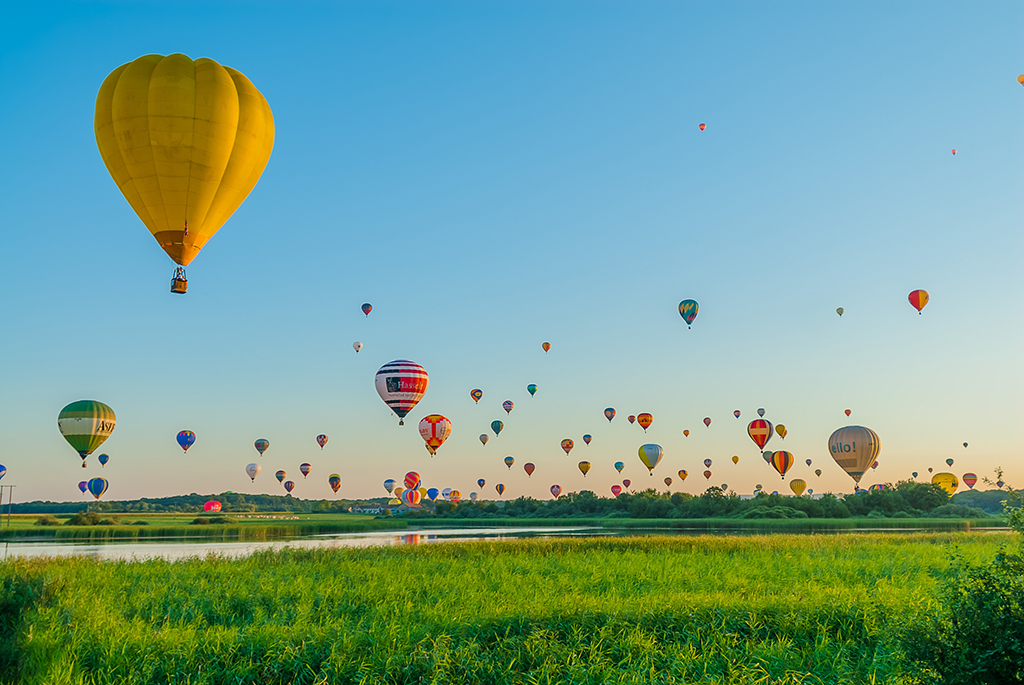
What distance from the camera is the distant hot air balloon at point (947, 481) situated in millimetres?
117375

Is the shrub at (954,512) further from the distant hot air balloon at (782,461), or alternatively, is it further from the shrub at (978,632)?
the shrub at (978,632)

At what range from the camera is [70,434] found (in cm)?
5331

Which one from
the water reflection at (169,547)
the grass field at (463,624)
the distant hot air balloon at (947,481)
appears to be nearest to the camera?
the grass field at (463,624)

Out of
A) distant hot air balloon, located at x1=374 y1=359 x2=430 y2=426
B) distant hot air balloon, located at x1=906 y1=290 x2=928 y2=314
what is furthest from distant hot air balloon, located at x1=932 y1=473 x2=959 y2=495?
distant hot air balloon, located at x1=374 y1=359 x2=430 y2=426

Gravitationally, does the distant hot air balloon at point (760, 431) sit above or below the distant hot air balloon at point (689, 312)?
below

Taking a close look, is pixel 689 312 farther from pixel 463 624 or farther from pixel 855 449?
pixel 463 624

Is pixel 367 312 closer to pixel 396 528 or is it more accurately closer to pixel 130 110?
pixel 130 110

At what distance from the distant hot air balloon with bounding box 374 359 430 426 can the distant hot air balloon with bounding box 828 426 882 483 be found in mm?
40877

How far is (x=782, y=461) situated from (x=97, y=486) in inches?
3160

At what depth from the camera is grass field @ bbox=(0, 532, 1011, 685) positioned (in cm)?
1273

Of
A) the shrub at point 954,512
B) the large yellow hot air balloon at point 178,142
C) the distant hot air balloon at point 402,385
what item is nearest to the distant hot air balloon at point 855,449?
the shrub at point 954,512

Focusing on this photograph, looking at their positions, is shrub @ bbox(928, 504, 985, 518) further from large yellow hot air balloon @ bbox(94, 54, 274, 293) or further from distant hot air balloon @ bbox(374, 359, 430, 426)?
large yellow hot air balloon @ bbox(94, 54, 274, 293)

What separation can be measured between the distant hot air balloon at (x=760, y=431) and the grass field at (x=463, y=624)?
1830 inches

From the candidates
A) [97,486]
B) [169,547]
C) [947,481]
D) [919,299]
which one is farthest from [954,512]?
[97,486]
